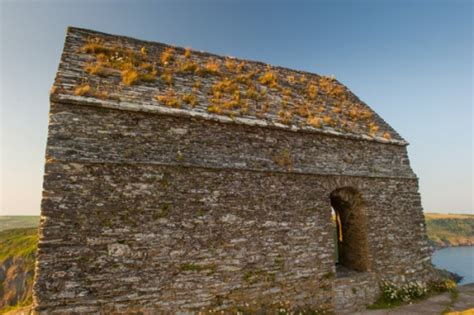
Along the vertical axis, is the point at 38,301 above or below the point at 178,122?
below

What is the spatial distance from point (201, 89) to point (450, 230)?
2075 inches

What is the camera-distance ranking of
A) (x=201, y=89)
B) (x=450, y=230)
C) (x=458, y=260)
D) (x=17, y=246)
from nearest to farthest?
(x=201, y=89) → (x=17, y=246) → (x=458, y=260) → (x=450, y=230)

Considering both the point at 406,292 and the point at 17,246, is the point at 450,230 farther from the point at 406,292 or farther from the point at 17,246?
the point at 17,246

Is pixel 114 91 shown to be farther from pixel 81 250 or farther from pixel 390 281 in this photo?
pixel 390 281

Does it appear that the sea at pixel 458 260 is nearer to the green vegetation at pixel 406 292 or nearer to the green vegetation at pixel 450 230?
the green vegetation at pixel 450 230

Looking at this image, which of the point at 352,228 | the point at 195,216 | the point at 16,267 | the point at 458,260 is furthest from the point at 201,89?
the point at 458,260

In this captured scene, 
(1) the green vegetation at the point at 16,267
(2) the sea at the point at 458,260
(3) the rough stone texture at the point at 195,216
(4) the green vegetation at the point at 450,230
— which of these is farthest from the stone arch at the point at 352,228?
(4) the green vegetation at the point at 450,230

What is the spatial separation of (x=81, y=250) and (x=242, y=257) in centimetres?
361

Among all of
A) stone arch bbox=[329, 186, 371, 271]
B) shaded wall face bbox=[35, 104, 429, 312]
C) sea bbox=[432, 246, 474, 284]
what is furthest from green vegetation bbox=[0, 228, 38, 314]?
sea bbox=[432, 246, 474, 284]

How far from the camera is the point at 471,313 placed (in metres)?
6.68

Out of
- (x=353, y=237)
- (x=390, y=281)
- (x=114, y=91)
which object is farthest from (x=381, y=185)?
(x=114, y=91)

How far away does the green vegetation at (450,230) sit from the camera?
4122cm

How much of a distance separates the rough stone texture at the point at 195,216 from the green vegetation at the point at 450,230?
1582 inches

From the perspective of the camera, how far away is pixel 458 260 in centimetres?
3175
